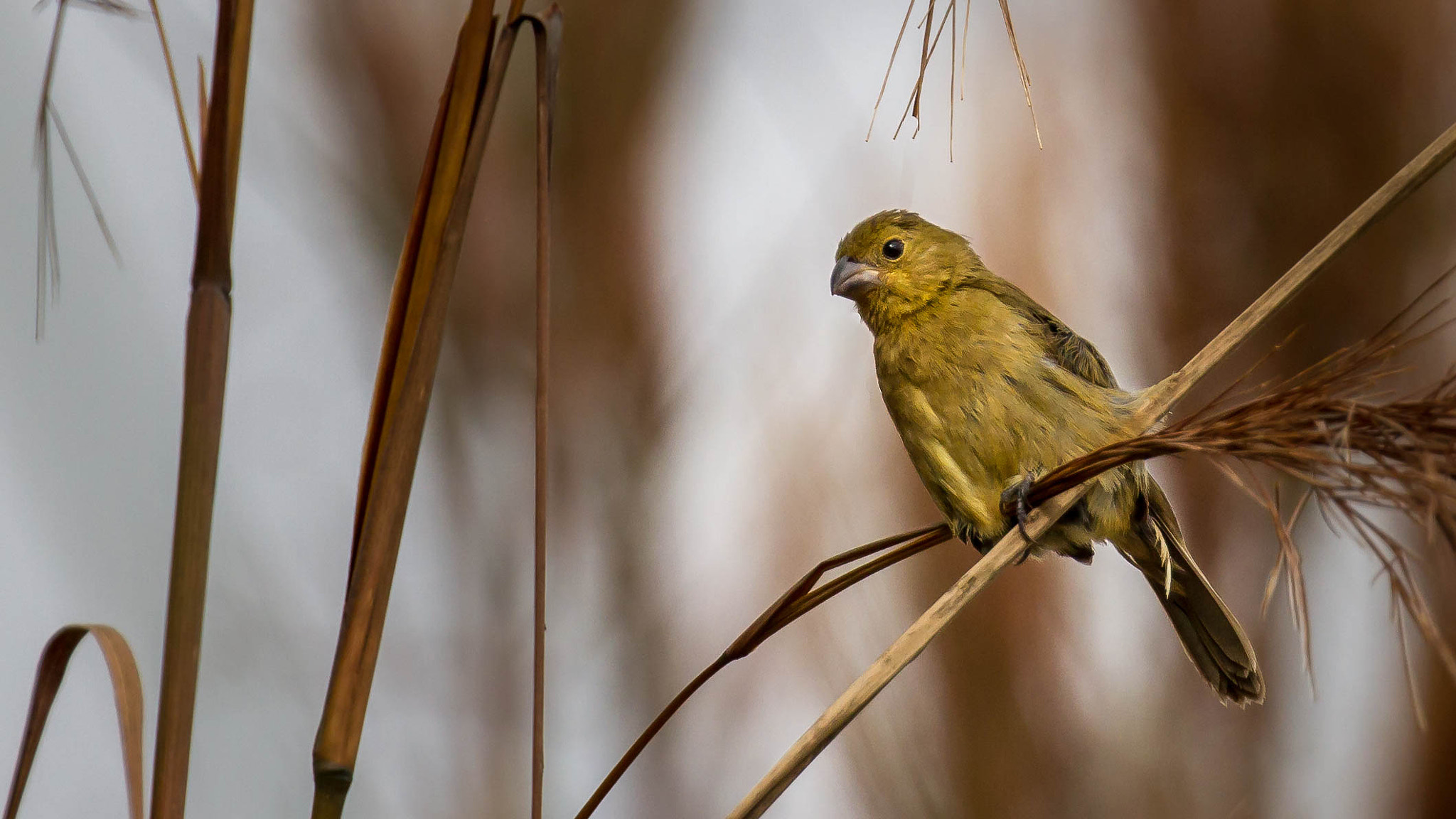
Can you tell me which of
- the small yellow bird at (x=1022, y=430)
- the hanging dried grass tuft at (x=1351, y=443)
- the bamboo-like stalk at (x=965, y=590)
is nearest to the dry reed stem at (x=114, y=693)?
the bamboo-like stalk at (x=965, y=590)

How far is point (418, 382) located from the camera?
0.81 meters

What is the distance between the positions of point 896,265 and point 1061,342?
0.49 meters

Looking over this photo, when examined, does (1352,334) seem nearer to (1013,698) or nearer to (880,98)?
(1013,698)

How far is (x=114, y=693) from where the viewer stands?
2.76 feet

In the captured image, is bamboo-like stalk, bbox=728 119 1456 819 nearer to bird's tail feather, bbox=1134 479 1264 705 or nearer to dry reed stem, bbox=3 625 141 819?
dry reed stem, bbox=3 625 141 819

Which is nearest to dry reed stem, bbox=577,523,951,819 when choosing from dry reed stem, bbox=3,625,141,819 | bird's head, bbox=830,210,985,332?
dry reed stem, bbox=3,625,141,819

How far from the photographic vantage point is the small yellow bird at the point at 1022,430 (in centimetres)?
258

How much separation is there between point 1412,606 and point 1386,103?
3196mm

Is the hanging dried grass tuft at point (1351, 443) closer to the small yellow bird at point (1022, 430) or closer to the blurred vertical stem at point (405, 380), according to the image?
the blurred vertical stem at point (405, 380)

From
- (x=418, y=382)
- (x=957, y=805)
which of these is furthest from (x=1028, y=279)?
(x=418, y=382)

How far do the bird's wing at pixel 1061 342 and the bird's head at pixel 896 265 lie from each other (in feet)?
0.36

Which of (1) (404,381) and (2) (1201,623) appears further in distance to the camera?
(2) (1201,623)

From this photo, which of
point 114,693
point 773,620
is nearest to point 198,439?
point 114,693

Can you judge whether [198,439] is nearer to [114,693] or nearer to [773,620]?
[114,693]
